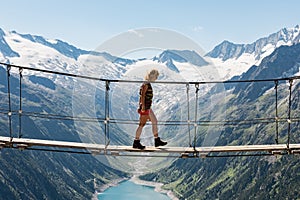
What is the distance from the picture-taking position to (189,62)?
9.62 meters

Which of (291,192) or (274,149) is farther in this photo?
(291,192)

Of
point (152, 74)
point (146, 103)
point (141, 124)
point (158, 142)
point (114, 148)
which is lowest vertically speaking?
point (114, 148)

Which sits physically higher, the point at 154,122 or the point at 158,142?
the point at 154,122

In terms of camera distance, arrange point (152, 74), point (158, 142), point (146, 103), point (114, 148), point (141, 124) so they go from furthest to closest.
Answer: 1. point (158, 142)
2. point (114, 148)
3. point (141, 124)
4. point (146, 103)
5. point (152, 74)

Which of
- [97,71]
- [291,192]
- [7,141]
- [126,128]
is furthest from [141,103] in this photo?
[291,192]

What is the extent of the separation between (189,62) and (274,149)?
3878 millimetres

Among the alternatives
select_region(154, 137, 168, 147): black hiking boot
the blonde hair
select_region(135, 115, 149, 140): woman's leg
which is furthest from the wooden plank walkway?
the blonde hair

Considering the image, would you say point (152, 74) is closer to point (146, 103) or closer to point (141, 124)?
point (146, 103)

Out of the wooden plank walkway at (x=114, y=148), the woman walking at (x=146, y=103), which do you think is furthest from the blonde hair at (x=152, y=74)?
the wooden plank walkway at (x=114, y=148)

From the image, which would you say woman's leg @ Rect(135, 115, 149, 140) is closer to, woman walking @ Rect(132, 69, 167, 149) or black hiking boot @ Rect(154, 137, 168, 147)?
woman walking @ Rect(132, 69, 167, 149)

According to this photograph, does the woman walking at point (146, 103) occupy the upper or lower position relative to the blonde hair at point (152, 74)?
lower

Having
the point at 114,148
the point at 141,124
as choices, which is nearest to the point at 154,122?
the point at 141,124

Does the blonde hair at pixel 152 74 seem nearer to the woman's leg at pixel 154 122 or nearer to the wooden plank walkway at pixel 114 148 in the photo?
the woman's leg at pixel 154 122

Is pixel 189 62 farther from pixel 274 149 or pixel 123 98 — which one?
pixel 274 149
